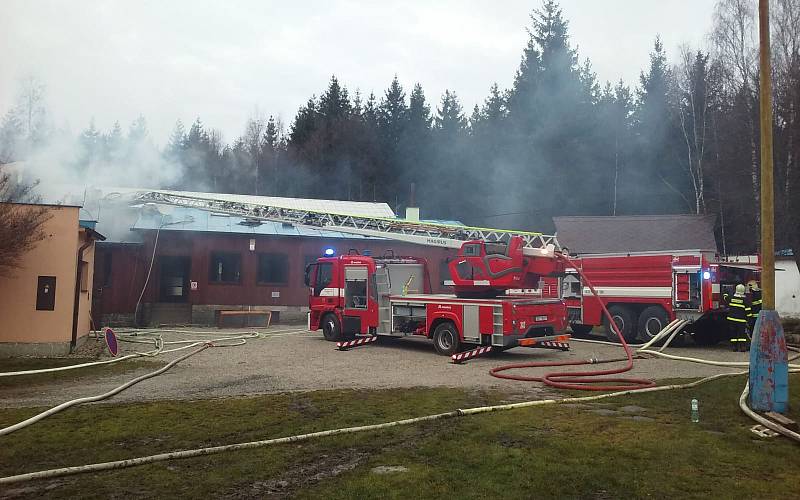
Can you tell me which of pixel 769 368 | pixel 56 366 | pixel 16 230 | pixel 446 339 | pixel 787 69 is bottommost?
pixel 56 366

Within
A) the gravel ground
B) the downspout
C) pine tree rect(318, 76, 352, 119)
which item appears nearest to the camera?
the gravel ground

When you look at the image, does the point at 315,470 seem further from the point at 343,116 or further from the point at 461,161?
the point at 343,116

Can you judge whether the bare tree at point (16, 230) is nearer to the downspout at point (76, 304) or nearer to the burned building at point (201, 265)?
the downspout at point (76, 304)

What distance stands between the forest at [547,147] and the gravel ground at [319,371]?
451 inches

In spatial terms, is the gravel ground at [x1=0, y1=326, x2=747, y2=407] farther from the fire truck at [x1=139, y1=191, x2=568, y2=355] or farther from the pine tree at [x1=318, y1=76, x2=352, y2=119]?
the pine tree at [x1=318, y1=76, x2=352, y2=119]

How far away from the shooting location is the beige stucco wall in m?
12.2

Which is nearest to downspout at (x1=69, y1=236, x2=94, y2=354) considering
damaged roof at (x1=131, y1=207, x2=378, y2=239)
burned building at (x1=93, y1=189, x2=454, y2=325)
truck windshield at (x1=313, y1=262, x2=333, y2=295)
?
truck windshield at (x1=313, y1=262, x2=333, y2=295)

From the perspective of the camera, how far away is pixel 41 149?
77.1ft

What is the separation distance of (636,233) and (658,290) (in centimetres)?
1128

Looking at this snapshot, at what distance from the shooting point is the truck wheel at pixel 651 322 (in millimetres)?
15273

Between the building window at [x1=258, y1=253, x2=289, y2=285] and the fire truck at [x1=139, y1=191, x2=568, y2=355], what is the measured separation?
24.4ft

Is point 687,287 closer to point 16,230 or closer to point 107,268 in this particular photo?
point 16,230

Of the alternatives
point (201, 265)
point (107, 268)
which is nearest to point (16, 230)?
point (107, 268)

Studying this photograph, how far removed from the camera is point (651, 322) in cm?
1555
